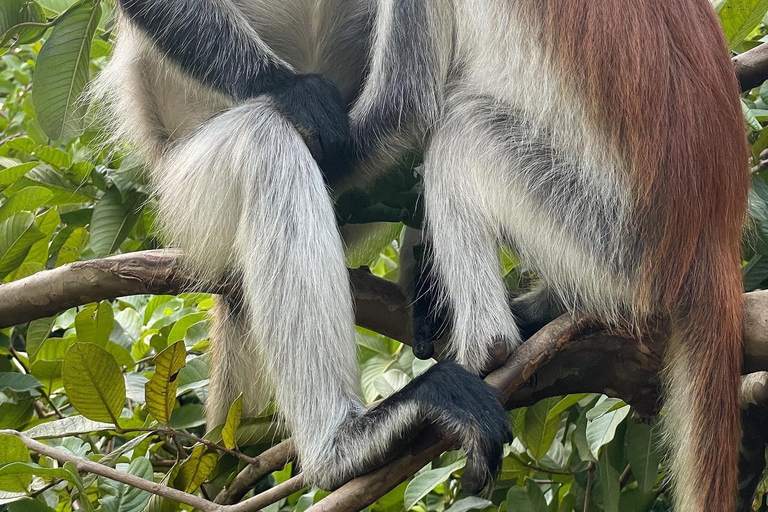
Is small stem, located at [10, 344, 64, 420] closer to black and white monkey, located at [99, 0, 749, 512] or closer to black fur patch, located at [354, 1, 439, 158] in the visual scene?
black and white monkey, located at [99, 0, 749, 512]

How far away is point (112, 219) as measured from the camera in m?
4.58

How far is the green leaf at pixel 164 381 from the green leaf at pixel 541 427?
1.43 meters

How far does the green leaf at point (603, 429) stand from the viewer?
3299 millimetres

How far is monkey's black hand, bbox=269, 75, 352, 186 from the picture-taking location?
3.60m

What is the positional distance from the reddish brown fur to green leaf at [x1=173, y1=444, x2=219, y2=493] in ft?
5.56

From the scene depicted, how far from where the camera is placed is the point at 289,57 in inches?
179

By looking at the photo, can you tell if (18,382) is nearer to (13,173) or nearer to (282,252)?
(13,173)

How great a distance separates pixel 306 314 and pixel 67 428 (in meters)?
1.10

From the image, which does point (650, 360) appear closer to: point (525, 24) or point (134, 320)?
point (525, 24)

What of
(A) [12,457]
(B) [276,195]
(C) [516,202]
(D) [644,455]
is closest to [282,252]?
(B) [276,195]

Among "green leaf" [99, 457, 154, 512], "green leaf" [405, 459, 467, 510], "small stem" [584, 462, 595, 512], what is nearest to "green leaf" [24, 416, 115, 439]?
"green leaf" [99, 457, 154, 512]

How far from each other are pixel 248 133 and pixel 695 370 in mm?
1866

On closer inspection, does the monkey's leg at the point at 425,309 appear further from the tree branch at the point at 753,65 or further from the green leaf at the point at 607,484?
the tree branch at the point at 753,65

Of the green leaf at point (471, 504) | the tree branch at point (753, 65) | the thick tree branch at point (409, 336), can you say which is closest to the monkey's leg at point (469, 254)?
the thick tree branch at point (409, 336)
